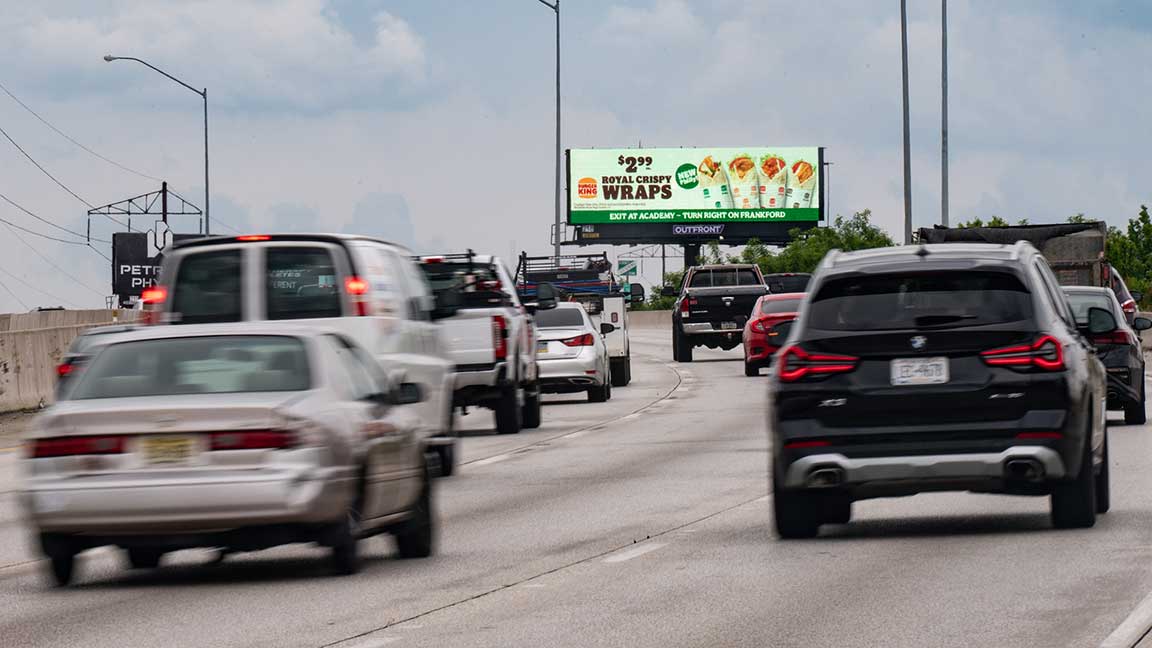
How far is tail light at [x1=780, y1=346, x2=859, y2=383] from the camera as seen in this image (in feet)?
42.0

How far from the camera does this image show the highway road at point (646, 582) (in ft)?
31.9

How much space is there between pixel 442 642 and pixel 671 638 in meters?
0.98

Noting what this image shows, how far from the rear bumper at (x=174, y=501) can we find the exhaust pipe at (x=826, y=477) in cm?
297

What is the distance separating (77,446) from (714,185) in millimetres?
97246

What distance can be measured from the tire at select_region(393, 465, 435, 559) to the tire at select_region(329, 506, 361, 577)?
2.60 ft

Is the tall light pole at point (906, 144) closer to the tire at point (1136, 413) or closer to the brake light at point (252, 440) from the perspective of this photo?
the tire at point (1136, 413)

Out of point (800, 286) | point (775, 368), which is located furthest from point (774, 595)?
point (800, 286)

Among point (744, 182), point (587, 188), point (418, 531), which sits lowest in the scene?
point (418, 531)

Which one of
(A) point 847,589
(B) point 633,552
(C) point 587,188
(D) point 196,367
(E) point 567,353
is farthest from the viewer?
(C) point 587,188

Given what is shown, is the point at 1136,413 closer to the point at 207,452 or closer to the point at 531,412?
the point at 531,412

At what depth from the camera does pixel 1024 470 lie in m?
12.7

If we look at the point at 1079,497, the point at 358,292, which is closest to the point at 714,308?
the point at 358,292

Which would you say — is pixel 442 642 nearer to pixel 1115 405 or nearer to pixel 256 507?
pixel 256 507

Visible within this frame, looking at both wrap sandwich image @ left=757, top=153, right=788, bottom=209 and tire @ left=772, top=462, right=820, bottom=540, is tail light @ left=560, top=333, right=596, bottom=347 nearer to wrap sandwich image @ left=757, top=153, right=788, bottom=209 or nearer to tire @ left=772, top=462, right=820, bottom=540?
tire @ left=772, top=462, right=820, bottom=540
